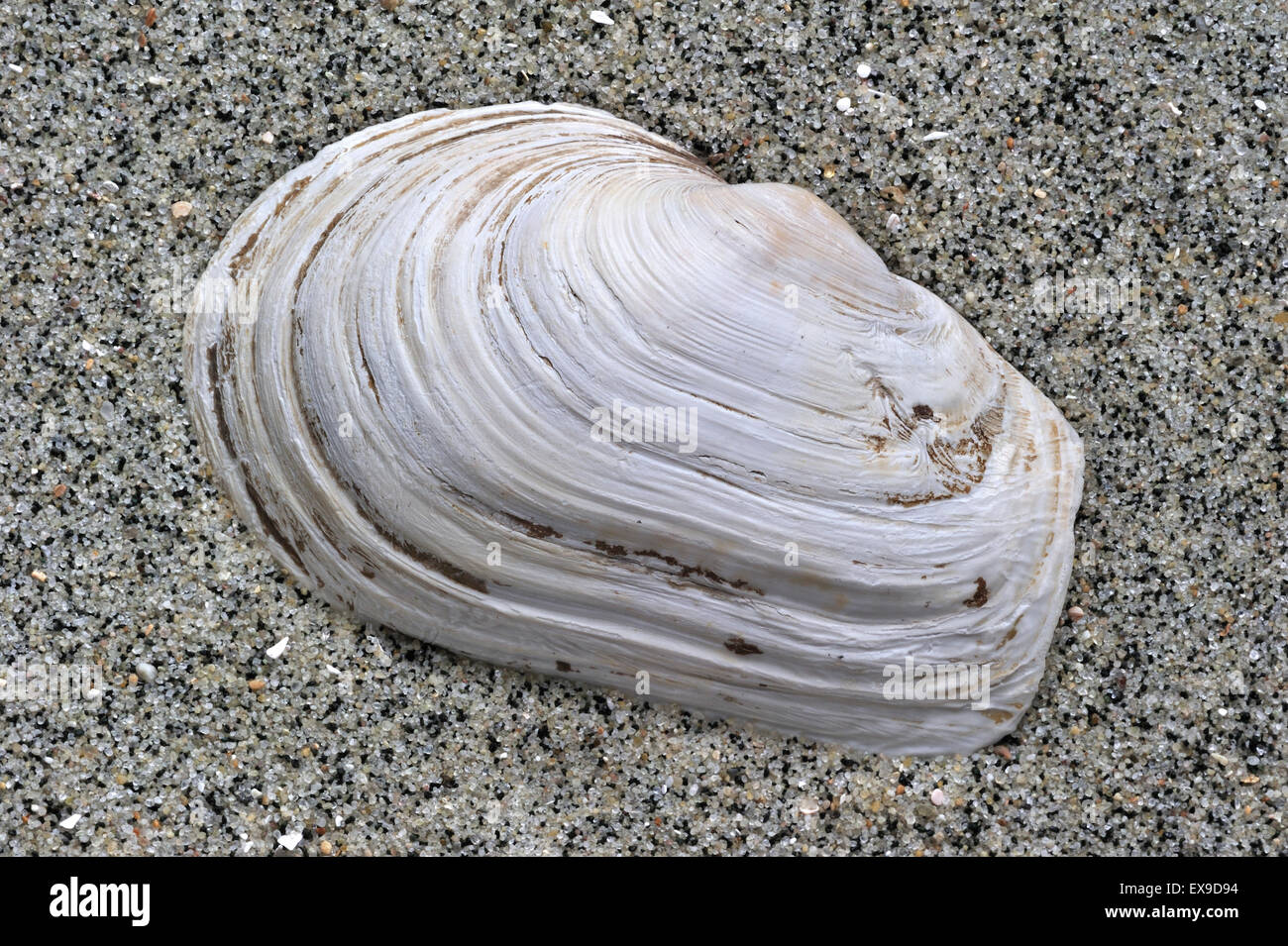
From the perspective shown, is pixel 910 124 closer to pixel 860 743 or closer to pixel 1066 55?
pixel 1066 55

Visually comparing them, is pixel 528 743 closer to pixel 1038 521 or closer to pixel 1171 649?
pixel 1038 521

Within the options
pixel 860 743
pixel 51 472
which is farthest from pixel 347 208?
pixel 860 743

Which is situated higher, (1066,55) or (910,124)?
(1066,55)

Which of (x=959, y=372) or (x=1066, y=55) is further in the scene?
(x=1066, y=55)

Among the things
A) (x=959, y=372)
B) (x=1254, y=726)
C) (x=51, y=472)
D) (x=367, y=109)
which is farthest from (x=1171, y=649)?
(x=51, y=472)

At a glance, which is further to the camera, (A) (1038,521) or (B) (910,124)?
(B) (910,124)

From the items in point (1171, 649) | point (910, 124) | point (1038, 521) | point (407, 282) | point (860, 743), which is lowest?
point (860, 743)
